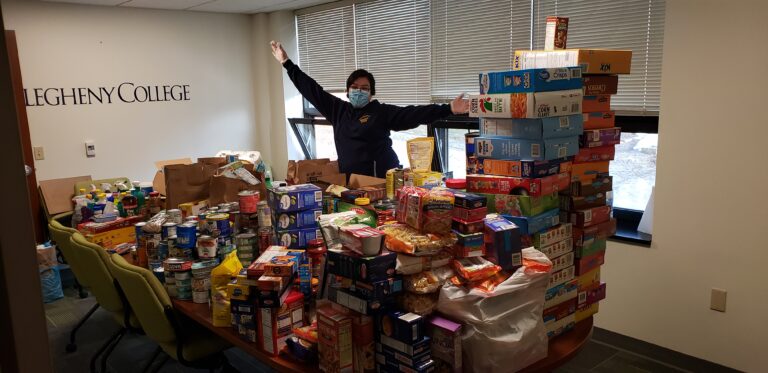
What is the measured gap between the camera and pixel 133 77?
5070mm

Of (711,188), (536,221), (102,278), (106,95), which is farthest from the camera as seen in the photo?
(106,95)

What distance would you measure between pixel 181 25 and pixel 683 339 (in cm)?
484

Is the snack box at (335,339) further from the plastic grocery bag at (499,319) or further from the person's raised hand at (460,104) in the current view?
the person's raised hand at (460,104)

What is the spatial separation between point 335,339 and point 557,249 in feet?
2.85

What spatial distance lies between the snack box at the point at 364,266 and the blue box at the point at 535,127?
70cm

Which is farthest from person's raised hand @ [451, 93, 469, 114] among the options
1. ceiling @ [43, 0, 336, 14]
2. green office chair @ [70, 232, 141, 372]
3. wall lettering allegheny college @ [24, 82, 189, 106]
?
wall lettering allegheny college @ [24, 82, 189, 106]

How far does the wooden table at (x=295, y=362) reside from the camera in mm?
1711

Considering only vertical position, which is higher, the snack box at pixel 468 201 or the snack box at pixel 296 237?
the snack box at pixel 468 201

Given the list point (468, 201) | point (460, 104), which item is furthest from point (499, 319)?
point (460, 104)

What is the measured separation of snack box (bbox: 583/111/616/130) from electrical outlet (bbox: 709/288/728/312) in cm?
137

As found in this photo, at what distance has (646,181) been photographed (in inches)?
138

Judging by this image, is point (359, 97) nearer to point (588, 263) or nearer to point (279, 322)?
point (588, 263)

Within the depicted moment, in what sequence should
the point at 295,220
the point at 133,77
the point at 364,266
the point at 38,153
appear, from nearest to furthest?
1. the point at 364,266
2. the point at 295,220
3. the point at 38,153
4. the point at 133,77

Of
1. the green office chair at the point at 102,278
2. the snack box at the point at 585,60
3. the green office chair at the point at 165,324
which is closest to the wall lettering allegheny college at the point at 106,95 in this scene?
the green office chair at the point at 102,278
